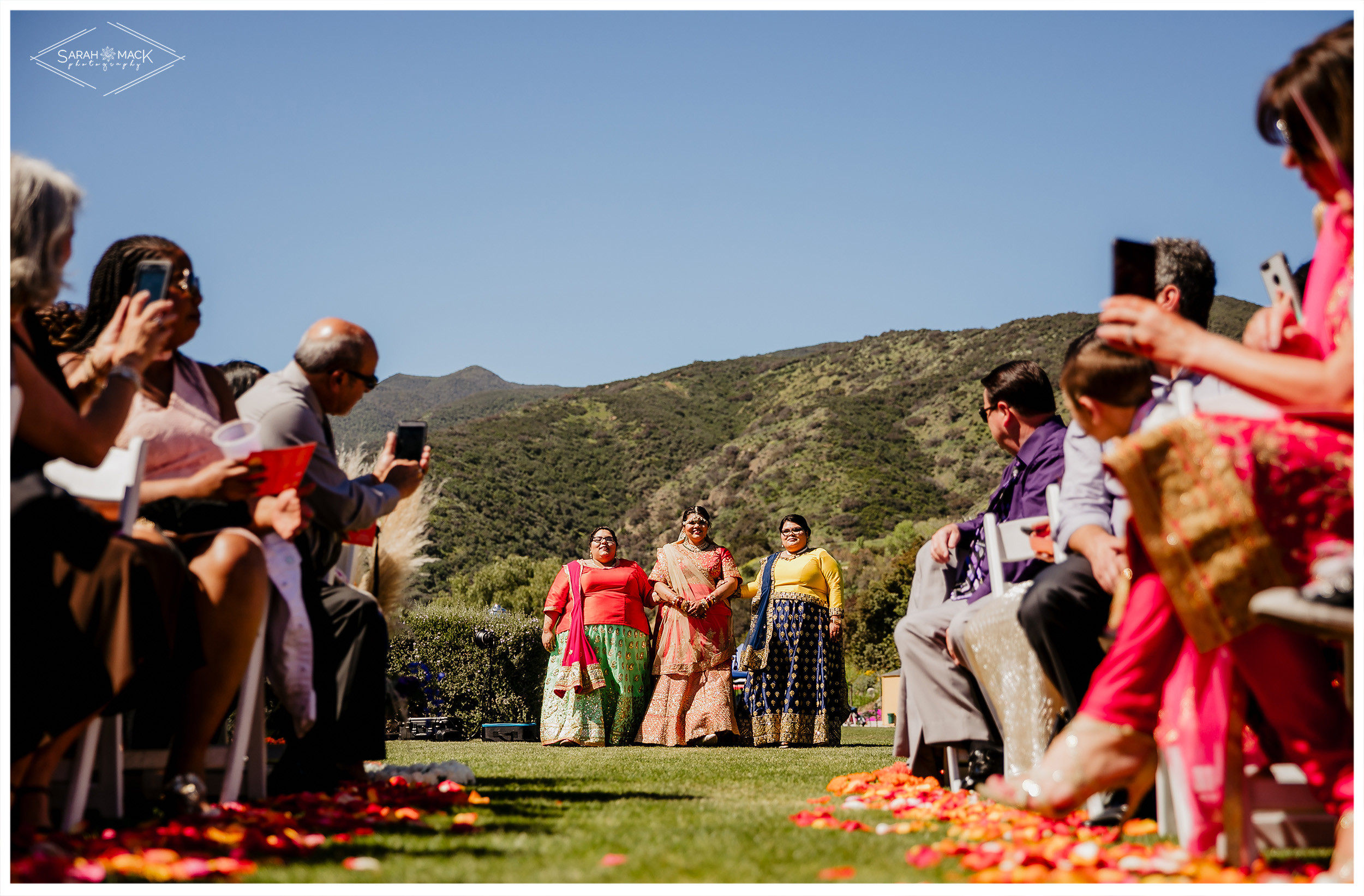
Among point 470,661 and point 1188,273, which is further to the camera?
point 470,661

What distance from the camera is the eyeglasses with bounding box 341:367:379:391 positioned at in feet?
15.1

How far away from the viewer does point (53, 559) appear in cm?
262

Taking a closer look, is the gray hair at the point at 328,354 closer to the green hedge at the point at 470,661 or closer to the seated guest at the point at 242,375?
the seated guest at the point at 242,375

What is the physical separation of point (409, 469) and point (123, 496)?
1.83 metres

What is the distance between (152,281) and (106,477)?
1.77 feet

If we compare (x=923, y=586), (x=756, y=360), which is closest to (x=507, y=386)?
(x=756, y=360)

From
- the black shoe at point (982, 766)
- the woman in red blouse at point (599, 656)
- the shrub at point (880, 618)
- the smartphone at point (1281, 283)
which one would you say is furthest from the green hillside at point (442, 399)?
the smartphone at point (1281, 283)

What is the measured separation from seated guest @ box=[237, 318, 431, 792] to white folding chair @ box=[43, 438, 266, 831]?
0.40 metres

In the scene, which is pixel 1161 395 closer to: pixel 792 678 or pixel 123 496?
pixel 123 496

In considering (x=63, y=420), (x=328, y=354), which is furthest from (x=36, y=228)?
(x=328, y=354)

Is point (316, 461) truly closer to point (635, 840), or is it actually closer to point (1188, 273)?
point (635, 840)

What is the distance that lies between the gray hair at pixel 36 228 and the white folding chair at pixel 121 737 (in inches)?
17.7

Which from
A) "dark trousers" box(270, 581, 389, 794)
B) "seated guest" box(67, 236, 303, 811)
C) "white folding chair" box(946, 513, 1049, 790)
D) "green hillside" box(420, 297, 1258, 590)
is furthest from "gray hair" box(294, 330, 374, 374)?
"green hillside" box(420, 297, 1258, 590)
